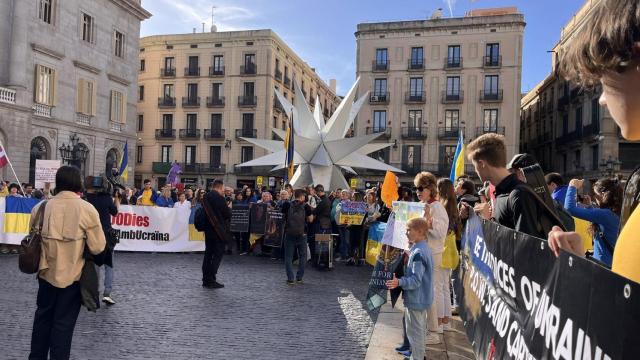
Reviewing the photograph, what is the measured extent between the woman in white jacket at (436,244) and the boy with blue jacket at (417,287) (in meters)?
0.86

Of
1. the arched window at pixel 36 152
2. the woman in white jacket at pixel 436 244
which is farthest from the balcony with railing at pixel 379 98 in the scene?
Answer: the woman in white jacket at pixel 436 244

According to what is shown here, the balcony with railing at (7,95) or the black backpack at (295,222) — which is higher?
the balcony with railing at (7,95)

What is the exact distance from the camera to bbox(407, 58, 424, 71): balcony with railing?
4350cm

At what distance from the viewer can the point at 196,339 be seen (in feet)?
18.1

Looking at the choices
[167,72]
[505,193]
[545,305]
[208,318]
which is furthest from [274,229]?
[167,72]

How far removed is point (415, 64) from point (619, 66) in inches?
1750

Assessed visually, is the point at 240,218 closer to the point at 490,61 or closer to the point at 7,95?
the point at 7,95

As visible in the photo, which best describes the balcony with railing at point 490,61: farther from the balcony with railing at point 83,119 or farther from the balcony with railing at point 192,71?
the balcony with railing at point 83,119

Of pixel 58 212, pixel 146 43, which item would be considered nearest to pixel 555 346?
pixel 58 212

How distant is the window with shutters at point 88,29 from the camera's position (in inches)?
1182

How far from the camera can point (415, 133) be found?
43250mm

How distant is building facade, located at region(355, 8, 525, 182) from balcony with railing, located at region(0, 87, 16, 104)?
27553mm

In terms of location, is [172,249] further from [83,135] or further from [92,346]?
[83,135]

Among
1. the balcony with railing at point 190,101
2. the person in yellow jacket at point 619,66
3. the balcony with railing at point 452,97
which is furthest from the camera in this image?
the balcony with railing at point 190,101
